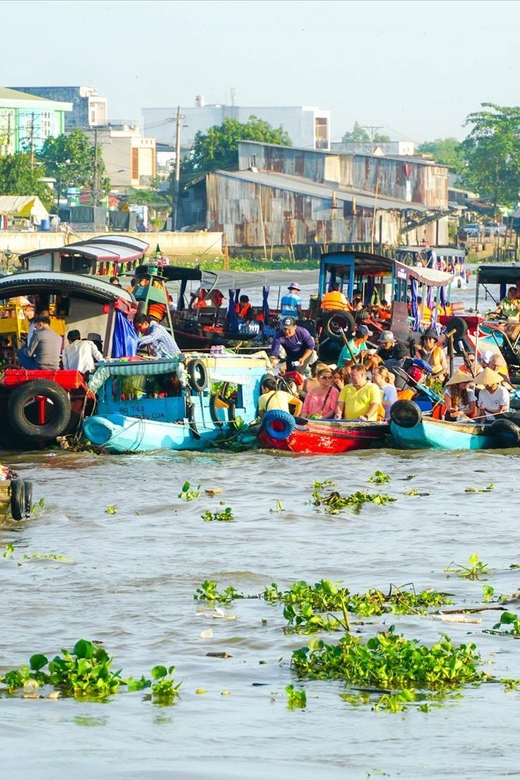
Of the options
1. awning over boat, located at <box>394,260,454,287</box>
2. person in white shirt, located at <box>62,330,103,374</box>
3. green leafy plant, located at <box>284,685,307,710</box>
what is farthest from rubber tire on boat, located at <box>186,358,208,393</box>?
awning over boat, located at <box>394,260,454,287</box>

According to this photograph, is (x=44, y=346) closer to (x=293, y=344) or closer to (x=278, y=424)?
(x=278, y=424)

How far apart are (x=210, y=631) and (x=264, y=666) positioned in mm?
932

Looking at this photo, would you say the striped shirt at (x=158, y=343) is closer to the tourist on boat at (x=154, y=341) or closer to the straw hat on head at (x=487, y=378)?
the tourist on boat at (x=154, y=341)

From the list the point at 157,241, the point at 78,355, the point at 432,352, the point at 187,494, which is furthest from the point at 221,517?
the point at 157,241

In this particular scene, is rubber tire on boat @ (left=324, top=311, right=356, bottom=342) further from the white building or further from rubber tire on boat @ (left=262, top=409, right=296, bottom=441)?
the white building

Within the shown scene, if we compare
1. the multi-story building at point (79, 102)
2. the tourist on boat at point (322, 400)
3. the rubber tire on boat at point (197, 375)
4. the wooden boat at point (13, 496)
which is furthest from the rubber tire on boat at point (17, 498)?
the multi-story building at point (79, 102)

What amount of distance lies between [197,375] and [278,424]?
1.17 meters

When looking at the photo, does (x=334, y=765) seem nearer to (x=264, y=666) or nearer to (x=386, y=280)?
(x=264, y=666)

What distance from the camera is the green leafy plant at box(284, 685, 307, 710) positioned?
25.0ft

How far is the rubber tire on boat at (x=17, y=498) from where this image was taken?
13.0 metres

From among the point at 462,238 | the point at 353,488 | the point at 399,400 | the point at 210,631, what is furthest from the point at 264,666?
the point at 462,238

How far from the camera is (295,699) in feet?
25.2

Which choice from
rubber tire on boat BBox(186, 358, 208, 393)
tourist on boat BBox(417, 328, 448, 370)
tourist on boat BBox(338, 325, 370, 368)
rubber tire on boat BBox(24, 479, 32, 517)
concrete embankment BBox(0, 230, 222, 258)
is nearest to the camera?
rubber tire on boat BBox(24, 479, 32, 517)

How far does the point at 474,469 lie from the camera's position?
685 inches
